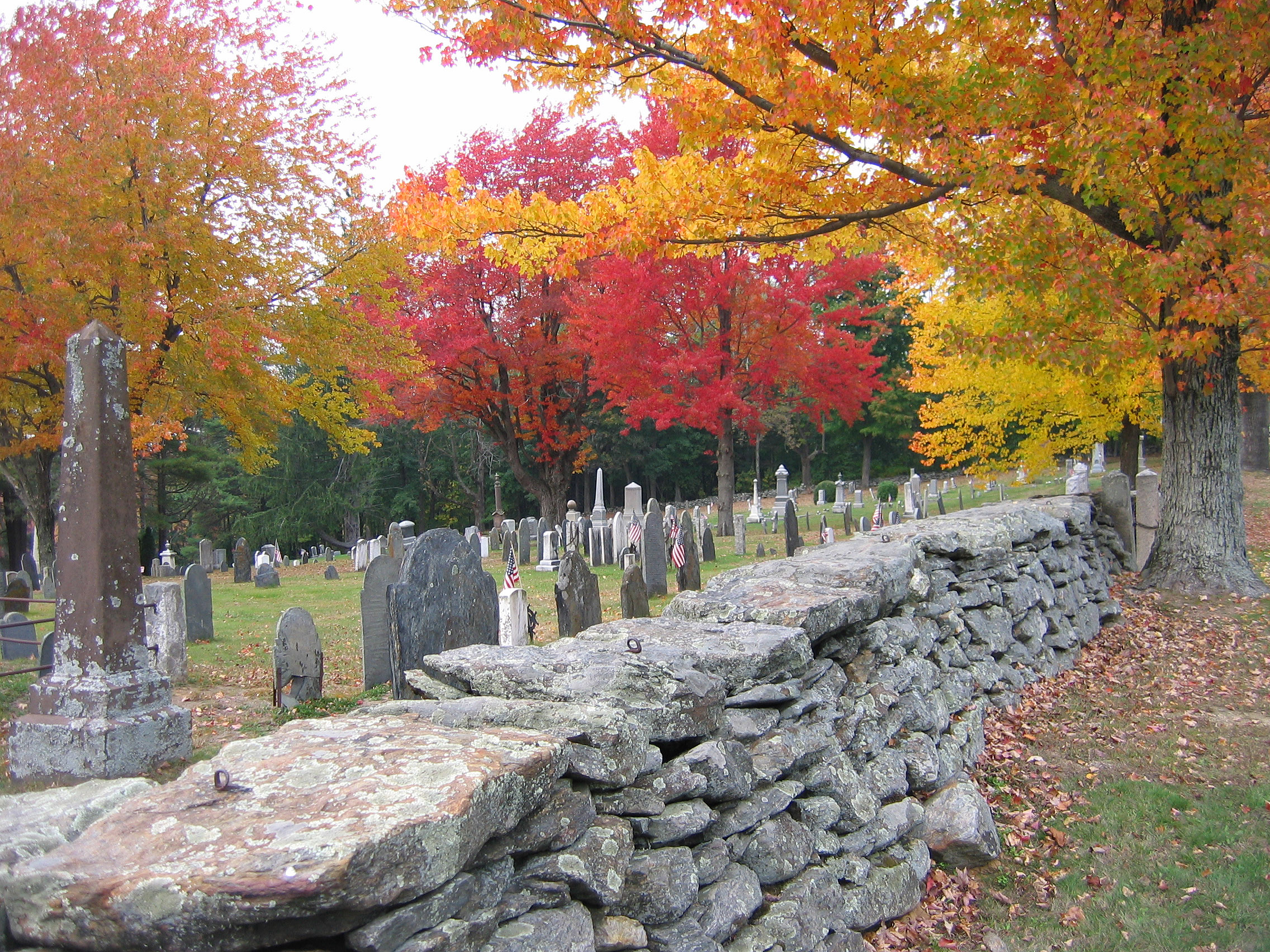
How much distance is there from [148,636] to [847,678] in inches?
263

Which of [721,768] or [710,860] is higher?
[721,768]

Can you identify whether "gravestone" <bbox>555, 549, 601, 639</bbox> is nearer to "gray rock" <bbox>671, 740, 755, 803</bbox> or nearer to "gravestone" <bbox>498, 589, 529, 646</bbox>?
"gravestone" <bbox>498, 589, 529, 646</bbox>

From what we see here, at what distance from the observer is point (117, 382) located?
496 cm

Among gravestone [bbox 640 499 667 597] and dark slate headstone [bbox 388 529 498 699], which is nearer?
dark slate headstone [bbox 388 529 498 699]

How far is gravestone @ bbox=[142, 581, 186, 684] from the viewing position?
7992mm

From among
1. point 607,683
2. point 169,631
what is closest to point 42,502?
point 169,631

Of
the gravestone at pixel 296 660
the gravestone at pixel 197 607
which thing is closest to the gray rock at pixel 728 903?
the gravestone at pixel 296 660

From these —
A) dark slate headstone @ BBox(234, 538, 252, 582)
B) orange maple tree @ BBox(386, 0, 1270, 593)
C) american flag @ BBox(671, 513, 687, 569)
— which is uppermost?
orange maple tree @ BBox(386, 0, 1270, 593)

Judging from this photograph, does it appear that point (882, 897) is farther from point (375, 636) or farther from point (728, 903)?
point (375, 636)

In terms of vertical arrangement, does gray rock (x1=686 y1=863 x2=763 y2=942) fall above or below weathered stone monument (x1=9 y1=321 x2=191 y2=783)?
below

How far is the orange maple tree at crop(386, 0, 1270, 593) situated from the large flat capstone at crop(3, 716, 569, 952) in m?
7.15

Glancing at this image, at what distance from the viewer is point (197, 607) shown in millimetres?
10680

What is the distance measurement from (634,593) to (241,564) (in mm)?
16511

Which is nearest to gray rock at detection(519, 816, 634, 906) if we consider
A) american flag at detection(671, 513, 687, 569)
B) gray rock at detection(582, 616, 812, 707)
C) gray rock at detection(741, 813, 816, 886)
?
gray rock at detection(741, 813, 816, 886)
